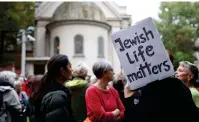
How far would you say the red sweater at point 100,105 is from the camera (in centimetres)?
442

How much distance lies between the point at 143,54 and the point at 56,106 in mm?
948

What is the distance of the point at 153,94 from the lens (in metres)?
3.21

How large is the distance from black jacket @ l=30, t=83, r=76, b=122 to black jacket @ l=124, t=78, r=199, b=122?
736 mm

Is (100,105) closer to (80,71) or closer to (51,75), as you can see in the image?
(51,75)

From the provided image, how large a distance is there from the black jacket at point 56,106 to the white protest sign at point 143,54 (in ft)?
2.23

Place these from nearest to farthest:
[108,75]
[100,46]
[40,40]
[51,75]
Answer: [51,75], [108,75], [100,46], [40,40]

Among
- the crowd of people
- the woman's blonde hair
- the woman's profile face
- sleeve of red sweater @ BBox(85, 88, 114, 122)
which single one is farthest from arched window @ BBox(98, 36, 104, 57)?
sleeve of red sweater @ BBox(85, 88, 114, 122)

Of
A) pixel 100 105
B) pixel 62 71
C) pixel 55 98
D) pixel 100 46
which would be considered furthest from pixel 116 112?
pixel 100 46

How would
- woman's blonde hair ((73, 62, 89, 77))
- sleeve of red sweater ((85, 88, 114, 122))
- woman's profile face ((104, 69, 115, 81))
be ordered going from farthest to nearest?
woman's blonde hair ((73, 62, 89, 77)) → woman's profile face ((104, 69, 115, 81)) → sleeve of red sweater ((85, 88, 114, 122))

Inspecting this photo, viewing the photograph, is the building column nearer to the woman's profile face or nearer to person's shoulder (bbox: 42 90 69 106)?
the woman's profile face

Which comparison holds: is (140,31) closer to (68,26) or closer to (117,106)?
(117,106)

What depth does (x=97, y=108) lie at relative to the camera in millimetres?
4438

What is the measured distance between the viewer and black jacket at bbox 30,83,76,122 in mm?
3604

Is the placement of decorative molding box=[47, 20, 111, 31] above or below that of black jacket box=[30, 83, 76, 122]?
above
